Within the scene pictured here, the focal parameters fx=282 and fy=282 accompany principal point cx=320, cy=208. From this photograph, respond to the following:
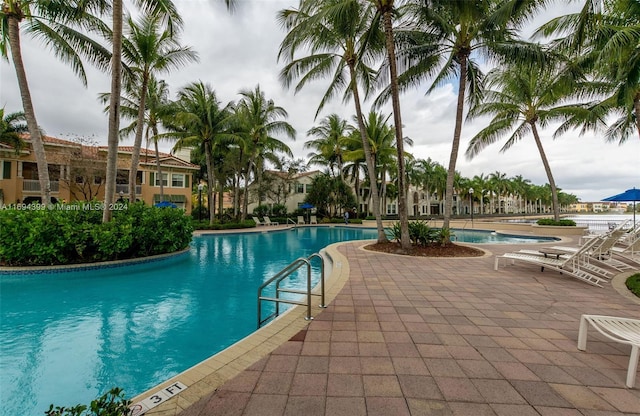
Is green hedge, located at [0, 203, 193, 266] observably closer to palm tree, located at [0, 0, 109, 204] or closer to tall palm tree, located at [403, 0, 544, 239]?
palm tree, located at [0, 0, 109, 204]

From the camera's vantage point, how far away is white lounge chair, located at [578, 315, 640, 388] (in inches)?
91.1

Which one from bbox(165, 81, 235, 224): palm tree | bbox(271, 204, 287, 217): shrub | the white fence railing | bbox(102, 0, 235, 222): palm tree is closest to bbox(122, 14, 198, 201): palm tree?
bbox(102, 0, 235, 222): palm tree

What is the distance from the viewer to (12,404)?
281 cm

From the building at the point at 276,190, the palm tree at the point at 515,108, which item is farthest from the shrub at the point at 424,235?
the building at the point at 276,190

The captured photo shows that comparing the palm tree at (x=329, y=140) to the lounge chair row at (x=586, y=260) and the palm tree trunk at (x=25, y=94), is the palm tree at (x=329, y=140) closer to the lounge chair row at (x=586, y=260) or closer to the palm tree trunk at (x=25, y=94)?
the palm tree trunk at (x=25, y=94)

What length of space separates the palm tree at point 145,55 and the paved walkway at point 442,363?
11.6 m

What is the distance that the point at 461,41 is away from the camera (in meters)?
9.41

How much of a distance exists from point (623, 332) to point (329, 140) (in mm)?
26728

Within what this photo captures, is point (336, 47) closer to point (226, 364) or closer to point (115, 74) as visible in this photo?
point (115, 74)

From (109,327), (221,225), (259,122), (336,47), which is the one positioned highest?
(259,122)

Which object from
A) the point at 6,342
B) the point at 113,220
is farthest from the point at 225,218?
the point at 6,342

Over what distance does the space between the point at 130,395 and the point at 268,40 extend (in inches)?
468

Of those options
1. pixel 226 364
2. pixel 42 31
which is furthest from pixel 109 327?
pixel 42 31

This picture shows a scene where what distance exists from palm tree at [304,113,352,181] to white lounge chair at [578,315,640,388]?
2561cm
